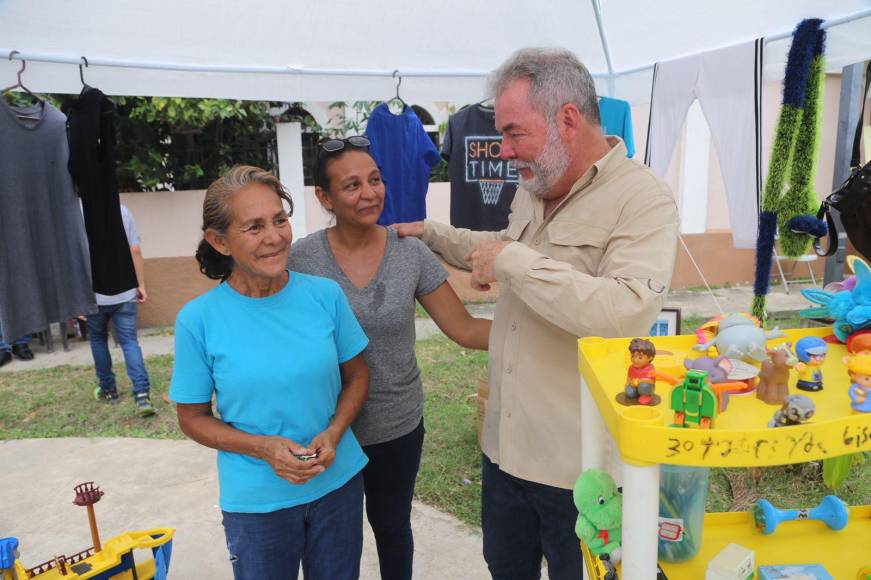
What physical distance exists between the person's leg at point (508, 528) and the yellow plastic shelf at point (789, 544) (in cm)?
57

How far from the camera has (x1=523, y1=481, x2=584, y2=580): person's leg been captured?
5.51ft

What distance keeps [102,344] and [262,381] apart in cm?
390

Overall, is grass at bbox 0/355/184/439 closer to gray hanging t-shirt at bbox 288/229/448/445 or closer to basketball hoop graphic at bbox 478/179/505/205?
basketball hoop graphic at bbox 478/179/505/205

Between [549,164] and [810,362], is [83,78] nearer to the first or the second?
[549,164]

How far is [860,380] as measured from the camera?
919 mm

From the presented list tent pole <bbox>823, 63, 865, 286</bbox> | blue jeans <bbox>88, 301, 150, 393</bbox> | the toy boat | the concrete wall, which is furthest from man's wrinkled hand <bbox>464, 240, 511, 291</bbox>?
the concrete wall

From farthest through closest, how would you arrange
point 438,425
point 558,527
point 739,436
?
point 438,425
point 558,527
point 739,436

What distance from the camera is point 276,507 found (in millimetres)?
1594

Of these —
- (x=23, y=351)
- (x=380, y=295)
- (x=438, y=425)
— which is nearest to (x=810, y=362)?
(x=380, y=295)

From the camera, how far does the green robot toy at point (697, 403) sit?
0.80m

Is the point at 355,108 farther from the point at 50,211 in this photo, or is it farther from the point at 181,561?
the point at 181,561

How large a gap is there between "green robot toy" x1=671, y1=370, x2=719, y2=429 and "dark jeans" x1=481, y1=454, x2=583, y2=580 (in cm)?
93

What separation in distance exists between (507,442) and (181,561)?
2056 mm

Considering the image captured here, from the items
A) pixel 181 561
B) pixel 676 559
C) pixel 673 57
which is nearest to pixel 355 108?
pixel 673 57
